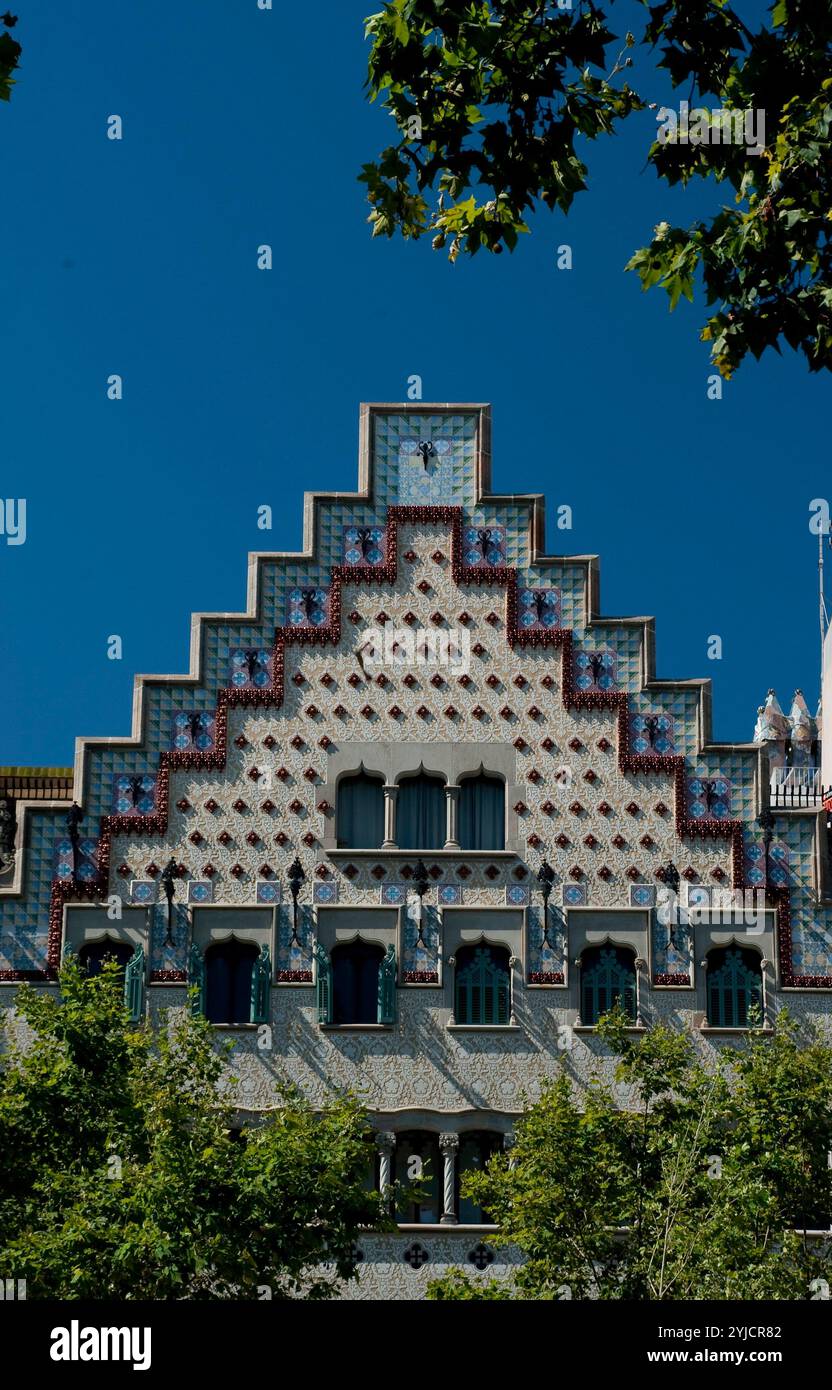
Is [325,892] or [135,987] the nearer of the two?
[135,987]

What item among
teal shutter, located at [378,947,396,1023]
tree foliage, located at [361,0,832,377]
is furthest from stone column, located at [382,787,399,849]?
tree foliage, located at [361,0,832,377]

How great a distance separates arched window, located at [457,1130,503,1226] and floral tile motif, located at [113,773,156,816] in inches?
278

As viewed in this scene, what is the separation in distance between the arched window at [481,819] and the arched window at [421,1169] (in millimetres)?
4565

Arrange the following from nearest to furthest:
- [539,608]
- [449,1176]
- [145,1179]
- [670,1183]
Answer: [145,1179]
[670,1183]
[449,1176]
[539,608]

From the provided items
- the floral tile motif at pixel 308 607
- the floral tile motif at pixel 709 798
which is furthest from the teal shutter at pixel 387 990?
the floral tile motif at pixel 308 607

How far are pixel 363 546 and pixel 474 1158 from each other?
32.1ft

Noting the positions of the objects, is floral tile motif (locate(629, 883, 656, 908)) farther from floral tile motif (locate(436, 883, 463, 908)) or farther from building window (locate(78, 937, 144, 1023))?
building window (locate(78, 937, 144, 1023))

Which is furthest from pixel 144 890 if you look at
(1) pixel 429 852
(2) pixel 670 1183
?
(2) pixel 670 1183

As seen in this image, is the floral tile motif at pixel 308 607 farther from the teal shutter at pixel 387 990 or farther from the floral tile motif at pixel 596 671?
the teal shutter at pixel 387 990

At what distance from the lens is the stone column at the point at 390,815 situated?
121ft

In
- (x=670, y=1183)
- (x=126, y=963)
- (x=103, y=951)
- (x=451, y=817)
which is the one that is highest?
(x=451, y=817)

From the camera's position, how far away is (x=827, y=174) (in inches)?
732

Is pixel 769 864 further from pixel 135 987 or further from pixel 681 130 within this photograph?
pixel 681 130

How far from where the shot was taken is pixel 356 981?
3650 cm
